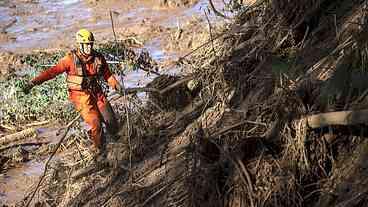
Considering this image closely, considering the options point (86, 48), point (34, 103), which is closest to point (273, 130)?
point (86, 48)

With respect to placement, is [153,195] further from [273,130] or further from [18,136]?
[18,136]

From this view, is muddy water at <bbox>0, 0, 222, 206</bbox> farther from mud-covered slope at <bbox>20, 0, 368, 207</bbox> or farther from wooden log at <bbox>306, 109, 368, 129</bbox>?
wooden log at <bbox>306, 109, 368, 129</bbox>

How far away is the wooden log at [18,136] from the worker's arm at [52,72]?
9.45ft

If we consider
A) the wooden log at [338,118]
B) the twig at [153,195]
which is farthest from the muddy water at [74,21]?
the wooden log at [338,118]

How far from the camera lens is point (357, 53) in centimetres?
362

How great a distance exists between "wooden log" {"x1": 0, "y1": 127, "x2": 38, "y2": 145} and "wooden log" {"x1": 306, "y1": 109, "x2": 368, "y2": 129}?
270 inches

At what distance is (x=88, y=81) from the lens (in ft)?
24.8

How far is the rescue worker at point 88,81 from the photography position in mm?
7370

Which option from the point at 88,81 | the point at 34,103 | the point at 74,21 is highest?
the point at 88,81

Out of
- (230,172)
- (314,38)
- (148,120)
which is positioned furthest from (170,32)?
(230,172)

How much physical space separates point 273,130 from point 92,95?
384 centimetres

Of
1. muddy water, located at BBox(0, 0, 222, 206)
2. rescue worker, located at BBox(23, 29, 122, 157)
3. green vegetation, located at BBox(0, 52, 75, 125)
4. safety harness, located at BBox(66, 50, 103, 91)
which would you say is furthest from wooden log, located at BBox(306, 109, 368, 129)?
muddy water, located at BBox(0, 0, 222, 206)

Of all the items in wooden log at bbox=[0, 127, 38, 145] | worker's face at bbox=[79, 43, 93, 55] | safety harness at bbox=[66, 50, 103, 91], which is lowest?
wooden log at bbox=[0, 127, 38, 145]

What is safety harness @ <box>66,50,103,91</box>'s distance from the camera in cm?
739
